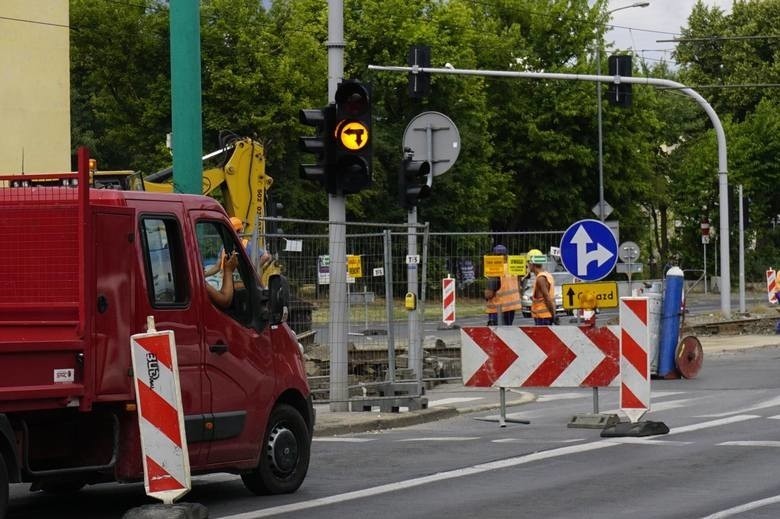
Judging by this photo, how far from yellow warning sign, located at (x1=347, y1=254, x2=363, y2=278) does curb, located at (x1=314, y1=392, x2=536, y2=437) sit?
157 centimetres

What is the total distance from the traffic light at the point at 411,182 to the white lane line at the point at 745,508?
9.60m

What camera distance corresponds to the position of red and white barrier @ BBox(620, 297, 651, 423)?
51.8ft

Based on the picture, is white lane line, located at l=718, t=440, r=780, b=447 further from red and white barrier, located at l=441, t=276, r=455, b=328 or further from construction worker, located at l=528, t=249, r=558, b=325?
Result: construction worker, located at l=528, t=249, r=558, b=325

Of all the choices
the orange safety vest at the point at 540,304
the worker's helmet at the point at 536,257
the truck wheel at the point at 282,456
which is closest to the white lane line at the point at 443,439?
the truck wheel at the point at 282,456

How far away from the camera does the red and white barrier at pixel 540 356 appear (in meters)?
17.1

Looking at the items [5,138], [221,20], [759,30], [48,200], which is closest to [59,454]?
[48,200]

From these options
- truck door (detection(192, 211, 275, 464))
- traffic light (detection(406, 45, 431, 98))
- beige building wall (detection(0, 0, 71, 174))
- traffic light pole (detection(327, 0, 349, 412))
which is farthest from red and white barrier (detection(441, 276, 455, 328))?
beige building wall (detection(0, 0, 71, 174))

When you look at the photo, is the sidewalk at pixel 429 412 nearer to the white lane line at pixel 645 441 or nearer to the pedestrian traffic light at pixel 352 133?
the pedestrian traffic light at pixel 352 133

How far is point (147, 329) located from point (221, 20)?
52.9 m

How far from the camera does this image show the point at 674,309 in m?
24.5

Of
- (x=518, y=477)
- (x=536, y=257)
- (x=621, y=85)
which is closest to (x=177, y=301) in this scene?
(x=518, y=477)

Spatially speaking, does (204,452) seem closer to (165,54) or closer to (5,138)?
(5,138)

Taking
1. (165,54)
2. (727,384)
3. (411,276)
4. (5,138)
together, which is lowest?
(727,384)

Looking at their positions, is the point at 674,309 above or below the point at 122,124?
below
